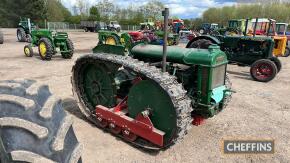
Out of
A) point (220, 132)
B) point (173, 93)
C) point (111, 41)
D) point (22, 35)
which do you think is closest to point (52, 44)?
point (111, 41)

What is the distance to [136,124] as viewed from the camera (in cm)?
416

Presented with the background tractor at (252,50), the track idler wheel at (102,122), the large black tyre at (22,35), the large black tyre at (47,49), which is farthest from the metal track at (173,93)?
the large black tyre at (22,35)

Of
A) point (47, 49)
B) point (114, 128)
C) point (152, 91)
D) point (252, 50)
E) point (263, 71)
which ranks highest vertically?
point (252, 50)

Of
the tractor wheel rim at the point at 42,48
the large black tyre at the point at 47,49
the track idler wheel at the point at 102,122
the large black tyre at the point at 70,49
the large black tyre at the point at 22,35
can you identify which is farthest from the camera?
the large black tyre at the point at 22,35

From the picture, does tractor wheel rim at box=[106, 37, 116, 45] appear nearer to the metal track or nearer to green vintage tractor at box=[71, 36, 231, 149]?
green vintage tractor at box=[71, 36, 231, 149]

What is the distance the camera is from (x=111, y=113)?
179 inches

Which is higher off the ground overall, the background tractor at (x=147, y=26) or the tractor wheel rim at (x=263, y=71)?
the background tractor at (x=147, y=26)

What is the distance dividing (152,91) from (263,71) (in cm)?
695

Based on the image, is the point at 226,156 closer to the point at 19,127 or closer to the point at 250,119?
the point at 250,119

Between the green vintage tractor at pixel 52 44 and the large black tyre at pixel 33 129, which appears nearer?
the large black tyre at pixel 33 129

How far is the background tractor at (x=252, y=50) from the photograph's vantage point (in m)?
9.52

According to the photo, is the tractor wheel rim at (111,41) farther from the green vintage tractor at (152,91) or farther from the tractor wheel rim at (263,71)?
the green vintage tractor at (152,91)

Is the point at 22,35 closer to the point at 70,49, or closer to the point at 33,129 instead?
the point at 70,49

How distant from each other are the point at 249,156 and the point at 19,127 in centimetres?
357
